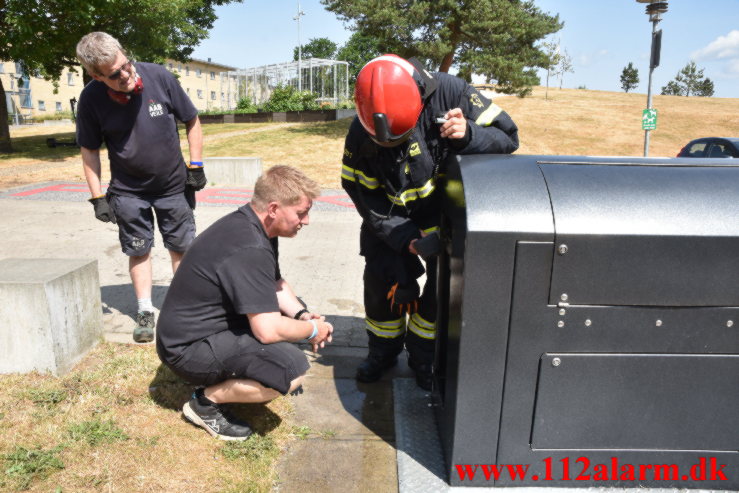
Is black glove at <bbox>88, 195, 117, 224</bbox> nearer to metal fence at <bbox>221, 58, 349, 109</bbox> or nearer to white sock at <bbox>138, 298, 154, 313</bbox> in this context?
white sock at <bbox>138, 298, 154, 313</bbox>

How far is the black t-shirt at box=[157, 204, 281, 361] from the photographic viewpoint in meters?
2.18

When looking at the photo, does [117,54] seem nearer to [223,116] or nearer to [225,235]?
[225,235]

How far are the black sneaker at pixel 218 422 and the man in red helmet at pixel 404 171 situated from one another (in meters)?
0.79

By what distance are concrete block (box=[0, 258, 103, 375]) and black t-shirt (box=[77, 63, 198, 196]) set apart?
69cm

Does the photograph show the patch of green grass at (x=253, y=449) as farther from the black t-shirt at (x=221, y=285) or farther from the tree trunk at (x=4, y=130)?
the tree trunk at (x=4, y=130)

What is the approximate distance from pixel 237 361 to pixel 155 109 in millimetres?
1843

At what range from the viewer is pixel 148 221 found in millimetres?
3537

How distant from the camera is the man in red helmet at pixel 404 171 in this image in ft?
7.63

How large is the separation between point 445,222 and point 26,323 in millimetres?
2222

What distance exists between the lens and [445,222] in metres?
2.47

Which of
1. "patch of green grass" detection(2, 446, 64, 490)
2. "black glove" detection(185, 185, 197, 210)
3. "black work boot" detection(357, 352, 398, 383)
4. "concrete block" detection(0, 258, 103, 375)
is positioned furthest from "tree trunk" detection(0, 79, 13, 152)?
"black work boot" detection(357, 352, 398, 383)

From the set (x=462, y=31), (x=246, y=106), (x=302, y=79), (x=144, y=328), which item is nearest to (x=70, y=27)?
(x=462, y=31)

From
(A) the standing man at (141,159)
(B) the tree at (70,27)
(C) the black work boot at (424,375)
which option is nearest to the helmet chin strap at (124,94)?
(A) the standing man at (141,159)

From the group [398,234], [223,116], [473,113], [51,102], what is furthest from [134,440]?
[51,102]
